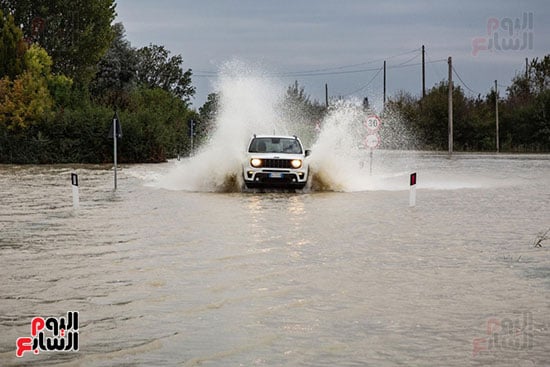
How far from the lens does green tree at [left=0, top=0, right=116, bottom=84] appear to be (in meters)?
70.3

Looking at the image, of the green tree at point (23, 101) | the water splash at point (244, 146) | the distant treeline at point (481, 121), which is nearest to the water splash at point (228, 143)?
the water splash at point (244, 146)

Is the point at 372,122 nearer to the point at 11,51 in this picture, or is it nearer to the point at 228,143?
the point at 228,143

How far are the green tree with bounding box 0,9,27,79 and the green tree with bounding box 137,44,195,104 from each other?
40699mm

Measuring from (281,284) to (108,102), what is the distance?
5437cm

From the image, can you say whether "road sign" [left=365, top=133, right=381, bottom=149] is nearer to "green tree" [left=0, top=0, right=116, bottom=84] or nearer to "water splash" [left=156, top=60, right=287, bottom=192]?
"water splash" [left=156, top=60, right=287, bottom=192]

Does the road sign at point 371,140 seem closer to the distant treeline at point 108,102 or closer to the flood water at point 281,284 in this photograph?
the distant treeline at point 108,102

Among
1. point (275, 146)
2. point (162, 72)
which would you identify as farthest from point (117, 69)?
point (275, 146)

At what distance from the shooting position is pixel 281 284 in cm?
1080

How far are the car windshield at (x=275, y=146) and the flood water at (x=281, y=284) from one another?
6135 mm

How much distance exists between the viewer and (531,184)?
3170cm

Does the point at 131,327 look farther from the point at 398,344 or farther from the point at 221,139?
the point at 221,139

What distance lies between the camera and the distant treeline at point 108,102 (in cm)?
5441

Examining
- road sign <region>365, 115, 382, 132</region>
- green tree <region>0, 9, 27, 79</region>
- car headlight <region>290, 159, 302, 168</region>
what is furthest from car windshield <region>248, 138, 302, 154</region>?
green tree <region>0, 9, 27, 79</region>

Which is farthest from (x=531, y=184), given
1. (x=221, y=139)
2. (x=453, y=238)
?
(x=453, y=238)
